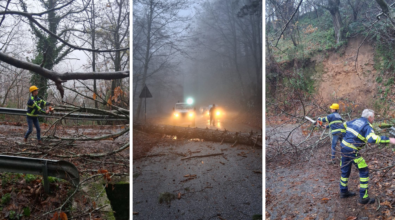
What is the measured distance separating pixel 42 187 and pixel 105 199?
0.73m

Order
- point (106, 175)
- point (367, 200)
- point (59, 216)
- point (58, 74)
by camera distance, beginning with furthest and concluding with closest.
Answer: point (106, 175) → point (58, 74) → point (59, 216) → point (367, 200)

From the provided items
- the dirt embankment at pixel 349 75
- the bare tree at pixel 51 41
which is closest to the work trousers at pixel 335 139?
the dirt embankment at pixel 349 75

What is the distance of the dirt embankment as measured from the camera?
233 centimetres

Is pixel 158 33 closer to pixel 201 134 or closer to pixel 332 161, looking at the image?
pixel 201 134

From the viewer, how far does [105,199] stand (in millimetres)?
2666

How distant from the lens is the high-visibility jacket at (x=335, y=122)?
2.38m

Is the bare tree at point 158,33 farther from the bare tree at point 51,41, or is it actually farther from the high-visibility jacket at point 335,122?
the high-visibility jacket at point 335,122

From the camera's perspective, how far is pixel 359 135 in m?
2.22

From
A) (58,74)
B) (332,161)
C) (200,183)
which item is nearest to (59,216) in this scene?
(58,74)

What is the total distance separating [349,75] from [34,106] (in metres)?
3.68

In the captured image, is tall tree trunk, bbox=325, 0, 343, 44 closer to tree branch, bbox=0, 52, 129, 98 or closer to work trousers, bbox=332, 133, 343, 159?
work trousers, bbox=332, 133, 343, 159

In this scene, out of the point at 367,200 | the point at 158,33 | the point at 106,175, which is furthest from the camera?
the point at 106,175

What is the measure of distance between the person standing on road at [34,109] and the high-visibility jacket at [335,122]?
3335 mm

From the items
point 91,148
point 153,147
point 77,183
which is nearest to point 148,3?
point 153,147
